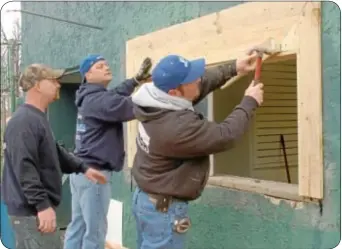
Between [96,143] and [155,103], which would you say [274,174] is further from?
[155,103]

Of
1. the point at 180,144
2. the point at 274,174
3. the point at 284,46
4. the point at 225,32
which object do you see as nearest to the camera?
the point at 180,144

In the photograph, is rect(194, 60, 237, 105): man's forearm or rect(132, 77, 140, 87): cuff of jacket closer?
rect(194, 60, 237, 105): man's forearm

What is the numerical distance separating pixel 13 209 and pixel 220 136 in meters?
1.40

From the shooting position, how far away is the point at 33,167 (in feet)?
10.7

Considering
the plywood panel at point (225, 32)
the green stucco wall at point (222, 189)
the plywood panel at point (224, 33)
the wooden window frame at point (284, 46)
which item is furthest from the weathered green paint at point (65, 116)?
the wooden window frame at point (284, 46)

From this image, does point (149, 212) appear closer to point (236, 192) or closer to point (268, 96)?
point (236, 192)

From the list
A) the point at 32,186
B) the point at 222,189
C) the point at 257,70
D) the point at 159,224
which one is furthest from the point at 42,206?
the point at 222,189

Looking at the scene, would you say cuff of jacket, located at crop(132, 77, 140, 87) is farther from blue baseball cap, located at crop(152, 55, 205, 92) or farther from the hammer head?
blue baseball cap, located at crop(152, 55, 205, 92)

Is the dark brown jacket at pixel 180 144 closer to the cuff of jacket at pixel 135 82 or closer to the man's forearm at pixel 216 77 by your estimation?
the man's forearm at pixel 216 77

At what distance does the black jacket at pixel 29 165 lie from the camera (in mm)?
3236

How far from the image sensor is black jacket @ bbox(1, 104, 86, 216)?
3236 millimetres

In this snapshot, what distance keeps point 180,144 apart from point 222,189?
5.37 ft

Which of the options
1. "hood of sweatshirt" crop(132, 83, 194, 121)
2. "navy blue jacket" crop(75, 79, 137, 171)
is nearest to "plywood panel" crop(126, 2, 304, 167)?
"navy blue jacket" crop(75, 79, 137, 171)

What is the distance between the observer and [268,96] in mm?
6629
